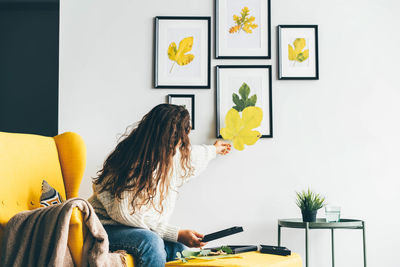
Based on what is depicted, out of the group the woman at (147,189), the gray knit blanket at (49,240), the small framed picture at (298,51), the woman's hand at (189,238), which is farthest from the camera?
the small framed picture at (298,51)

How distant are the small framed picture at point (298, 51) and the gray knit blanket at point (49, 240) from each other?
149 cm

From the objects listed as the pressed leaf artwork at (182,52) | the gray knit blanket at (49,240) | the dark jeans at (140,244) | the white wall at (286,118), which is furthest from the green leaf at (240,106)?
the gray knit blanket at (49,240)

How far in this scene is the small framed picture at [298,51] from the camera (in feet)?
8.02

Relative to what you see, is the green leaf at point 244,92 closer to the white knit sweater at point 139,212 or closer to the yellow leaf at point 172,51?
the yellow leaf at point 172,51

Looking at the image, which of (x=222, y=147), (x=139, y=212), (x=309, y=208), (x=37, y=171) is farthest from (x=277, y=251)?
(x=37, y=171)

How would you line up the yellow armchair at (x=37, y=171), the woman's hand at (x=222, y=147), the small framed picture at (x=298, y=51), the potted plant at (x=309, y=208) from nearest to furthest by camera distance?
the yellow armchair at (x=37, y=171), the potted plant at (x=309, y=208), the woman's hand at (x=222, y=147), the small framed picture at (x=298, y=51)

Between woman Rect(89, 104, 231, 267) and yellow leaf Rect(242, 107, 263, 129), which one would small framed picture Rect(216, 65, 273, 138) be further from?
woman Rect(89, 104, 231, 267)

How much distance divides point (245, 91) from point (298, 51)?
0.42m

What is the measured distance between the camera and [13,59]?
2.89m

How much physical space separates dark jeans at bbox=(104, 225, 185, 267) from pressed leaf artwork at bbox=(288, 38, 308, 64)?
141 centimetres

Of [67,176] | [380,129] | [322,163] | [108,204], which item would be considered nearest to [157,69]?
[67,176]

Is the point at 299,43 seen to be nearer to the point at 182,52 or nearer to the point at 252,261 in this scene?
the point at 182,52

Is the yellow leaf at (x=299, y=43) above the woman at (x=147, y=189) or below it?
above

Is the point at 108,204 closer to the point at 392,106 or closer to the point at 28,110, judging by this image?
the point at 28,110
